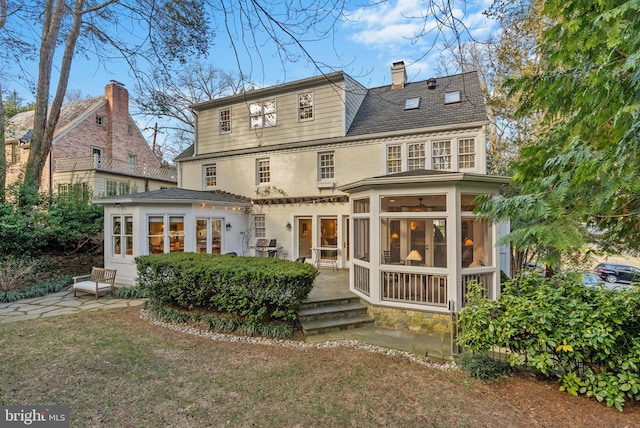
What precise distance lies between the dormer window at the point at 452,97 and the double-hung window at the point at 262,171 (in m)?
7.27

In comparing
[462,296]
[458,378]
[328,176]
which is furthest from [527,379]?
[328,176]

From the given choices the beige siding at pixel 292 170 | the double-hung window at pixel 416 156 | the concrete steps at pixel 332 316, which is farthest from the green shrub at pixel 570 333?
the beige siding at pixel 292 170

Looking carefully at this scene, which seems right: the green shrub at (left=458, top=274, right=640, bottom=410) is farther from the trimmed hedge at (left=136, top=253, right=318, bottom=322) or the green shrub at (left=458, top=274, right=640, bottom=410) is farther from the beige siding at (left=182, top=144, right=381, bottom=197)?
the beige siding at (left=182, top=144, right=381, bottom=197)

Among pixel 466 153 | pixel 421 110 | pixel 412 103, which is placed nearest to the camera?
pixel 466 153

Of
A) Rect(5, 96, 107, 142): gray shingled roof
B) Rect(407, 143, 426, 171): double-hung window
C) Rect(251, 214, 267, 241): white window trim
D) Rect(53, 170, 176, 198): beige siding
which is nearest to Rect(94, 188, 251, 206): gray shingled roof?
Rect(251, 214, 267, 241): white window trim

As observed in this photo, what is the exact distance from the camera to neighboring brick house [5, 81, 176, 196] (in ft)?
57.5

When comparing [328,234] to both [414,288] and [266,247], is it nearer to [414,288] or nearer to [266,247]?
[266,247]

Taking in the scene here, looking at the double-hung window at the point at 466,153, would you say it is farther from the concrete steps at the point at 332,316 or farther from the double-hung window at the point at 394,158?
the concrete steps at the point at 332,316

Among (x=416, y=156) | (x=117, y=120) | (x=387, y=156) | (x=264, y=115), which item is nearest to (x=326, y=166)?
(x=387, y=156)

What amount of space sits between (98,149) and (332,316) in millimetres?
21428

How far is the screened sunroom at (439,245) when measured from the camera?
617 centimetres

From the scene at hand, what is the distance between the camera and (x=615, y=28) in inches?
107

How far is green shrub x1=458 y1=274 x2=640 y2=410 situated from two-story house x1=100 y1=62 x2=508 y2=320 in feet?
5.72

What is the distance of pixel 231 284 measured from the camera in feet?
19.5
